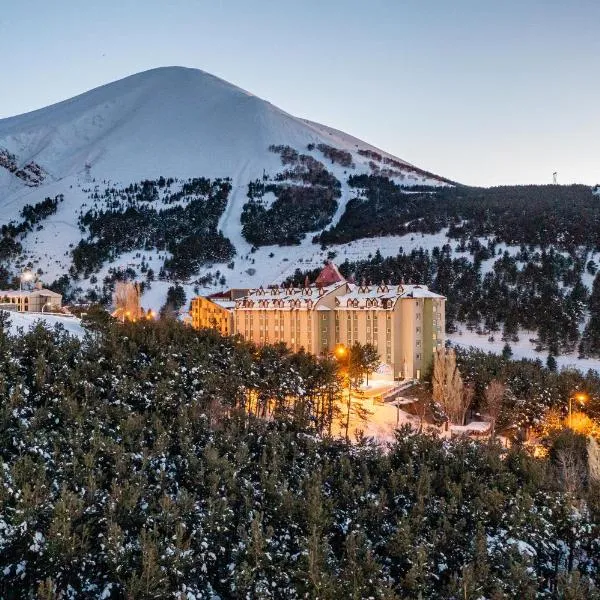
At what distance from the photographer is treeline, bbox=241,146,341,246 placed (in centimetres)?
14525

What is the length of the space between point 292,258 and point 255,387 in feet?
314

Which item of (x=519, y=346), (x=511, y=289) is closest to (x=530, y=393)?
(x=519, y=346)

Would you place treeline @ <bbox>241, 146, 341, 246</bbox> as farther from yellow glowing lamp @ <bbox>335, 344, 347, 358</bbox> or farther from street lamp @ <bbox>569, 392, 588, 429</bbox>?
street lamp @ <bbox>569, 392, 588, 429</bbox>

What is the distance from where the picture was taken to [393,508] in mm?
22469

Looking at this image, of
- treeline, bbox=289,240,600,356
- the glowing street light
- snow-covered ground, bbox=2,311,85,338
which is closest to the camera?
snow-covered ground, bbox=2,311,85,338

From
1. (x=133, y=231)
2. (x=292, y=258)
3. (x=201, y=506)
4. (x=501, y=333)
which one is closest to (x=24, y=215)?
(x=133, y=231)

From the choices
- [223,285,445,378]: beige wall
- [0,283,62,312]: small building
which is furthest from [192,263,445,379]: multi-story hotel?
[0,283,62,312]: small building

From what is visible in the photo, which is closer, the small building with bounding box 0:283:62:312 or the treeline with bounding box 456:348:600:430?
the treeline with bounding box 456:348:600:430

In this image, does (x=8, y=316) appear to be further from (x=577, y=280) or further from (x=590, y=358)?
(x=577, y=280)

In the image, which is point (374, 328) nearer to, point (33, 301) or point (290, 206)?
point (33, 301)

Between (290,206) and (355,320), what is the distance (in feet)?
360

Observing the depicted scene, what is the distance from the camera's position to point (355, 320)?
55125 millimetres

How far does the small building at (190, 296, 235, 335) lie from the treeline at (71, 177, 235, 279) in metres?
47.4

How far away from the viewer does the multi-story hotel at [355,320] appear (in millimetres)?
51875
